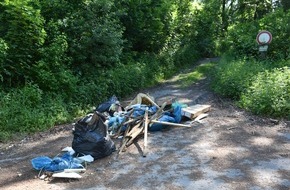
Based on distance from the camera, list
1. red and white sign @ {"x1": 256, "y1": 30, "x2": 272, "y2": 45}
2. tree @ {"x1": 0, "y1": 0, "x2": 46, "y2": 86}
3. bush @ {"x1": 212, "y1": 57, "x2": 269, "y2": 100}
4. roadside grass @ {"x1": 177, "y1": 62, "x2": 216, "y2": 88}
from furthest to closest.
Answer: roadside grass @ {"x1": 177, "y1": 62, "x2": 216, "y2": 88}, red and white sign @ {"x1": 256, "y1": 30, "x2": 272, "y2": 45}, bush @ {"x1": 212, "y1": 57, "x2": 269, "y2": 100}, tree @ {"x1": 0, "y1": 0, "x2": 46, "y2": 86}

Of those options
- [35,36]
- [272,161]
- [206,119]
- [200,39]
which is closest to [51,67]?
[35,36]

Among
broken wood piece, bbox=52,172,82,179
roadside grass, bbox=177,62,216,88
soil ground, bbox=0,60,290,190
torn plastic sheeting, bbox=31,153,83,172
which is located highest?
roadside grass, bbox=177,62,216,88

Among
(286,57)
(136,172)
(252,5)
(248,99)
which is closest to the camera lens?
(136,172)

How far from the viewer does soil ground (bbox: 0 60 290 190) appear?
505 cm

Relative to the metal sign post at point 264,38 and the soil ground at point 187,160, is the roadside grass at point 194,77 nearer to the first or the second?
the metal sign post at point 264,38

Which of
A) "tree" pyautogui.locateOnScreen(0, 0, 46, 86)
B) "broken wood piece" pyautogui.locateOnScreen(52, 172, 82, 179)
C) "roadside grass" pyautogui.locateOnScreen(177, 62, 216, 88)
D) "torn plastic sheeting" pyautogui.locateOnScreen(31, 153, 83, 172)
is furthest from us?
"roadside grass" pyautogui.locateOnScreen(177, 62, 216, 88)

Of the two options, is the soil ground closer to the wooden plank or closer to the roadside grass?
the wooden plank

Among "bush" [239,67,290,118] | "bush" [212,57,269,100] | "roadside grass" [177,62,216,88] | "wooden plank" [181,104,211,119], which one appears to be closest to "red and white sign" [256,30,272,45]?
"bush" [212,57,269,100]

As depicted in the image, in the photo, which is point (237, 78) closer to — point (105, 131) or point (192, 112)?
point (192, 112)

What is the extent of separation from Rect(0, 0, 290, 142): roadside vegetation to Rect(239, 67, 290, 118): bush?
0.03 m

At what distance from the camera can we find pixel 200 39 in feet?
81.1

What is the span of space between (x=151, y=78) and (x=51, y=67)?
647 centimetres

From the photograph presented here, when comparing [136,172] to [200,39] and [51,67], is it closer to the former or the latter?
[51,67]

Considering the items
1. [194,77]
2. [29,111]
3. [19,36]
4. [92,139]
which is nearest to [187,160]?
[92,139]
